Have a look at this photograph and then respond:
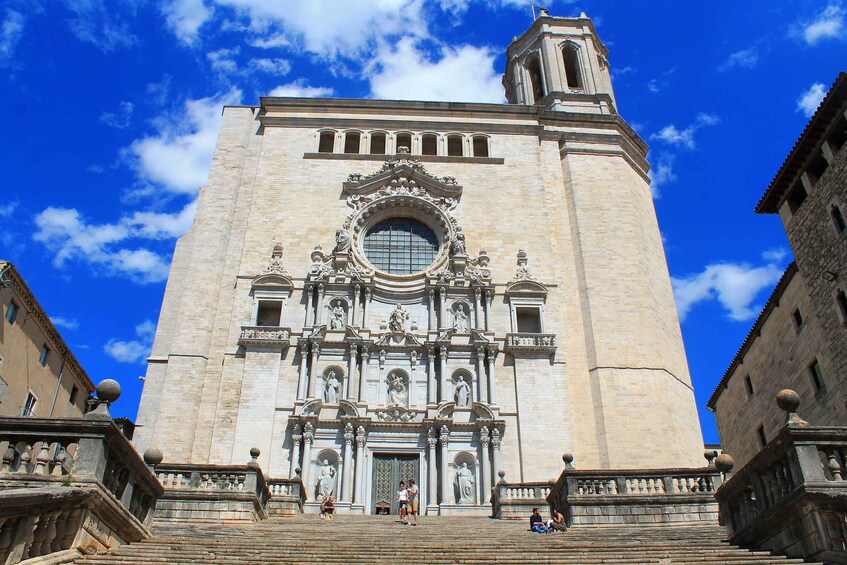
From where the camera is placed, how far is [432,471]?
20.3m

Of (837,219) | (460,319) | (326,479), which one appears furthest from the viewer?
(460,319)

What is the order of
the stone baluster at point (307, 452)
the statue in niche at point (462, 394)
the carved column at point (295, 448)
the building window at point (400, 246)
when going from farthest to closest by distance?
the building window at point (400, 246) < the statue in niche at point (462, 394) < the carved column at point (295, 448) < the stone baluster at point (307, 452)

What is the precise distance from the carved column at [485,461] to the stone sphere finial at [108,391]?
1242 cm

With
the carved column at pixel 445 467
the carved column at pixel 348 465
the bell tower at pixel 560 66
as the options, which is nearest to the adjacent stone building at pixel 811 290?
the bell tower at pixel 560 66

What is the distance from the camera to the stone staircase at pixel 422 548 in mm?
8797

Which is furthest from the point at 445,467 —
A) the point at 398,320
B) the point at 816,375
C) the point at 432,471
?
the point at 816,375

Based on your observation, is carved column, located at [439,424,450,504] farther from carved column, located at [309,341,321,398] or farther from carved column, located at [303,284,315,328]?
carved column, located at [303,284,315,328]

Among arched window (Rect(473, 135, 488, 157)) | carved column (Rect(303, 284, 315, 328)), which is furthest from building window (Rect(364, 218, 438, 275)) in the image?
arched window (Rect(473, 135, 488, 157))

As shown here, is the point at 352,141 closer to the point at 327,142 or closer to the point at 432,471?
the point at 327,142

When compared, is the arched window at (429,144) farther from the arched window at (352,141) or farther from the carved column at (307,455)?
the carved column at (307,455)

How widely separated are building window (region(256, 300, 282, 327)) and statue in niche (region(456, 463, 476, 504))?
723cm

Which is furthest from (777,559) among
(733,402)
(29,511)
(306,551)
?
(733,402)

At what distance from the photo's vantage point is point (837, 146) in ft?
69.8

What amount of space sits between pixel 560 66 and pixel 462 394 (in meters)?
18.1
